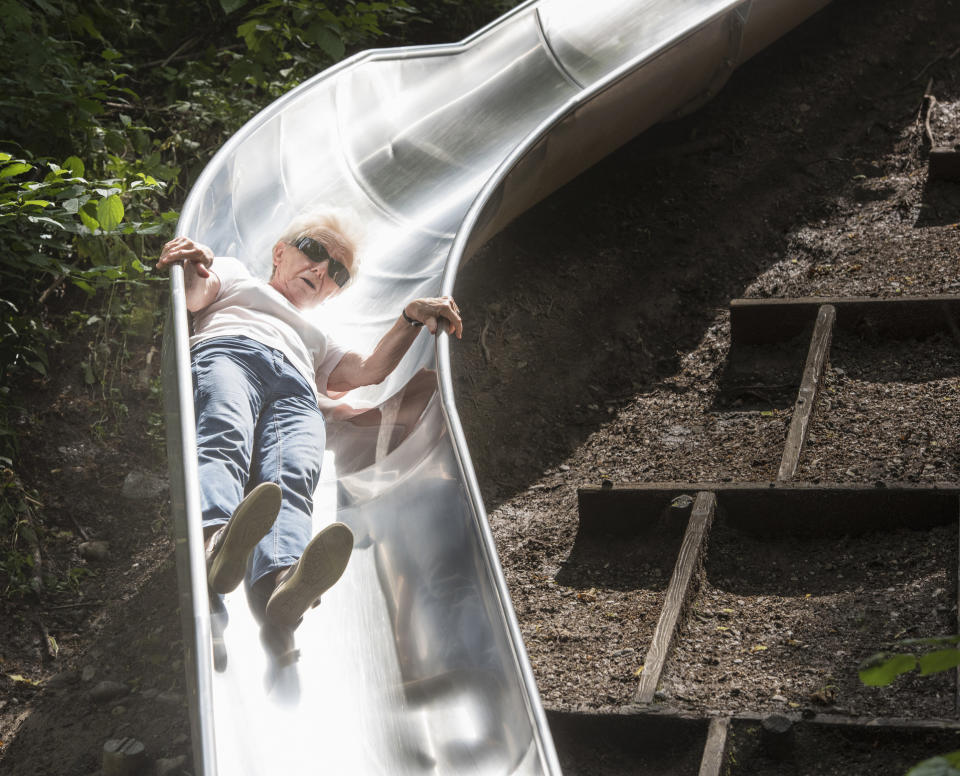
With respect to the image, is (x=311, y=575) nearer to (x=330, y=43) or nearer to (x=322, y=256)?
(x=322, y=256)

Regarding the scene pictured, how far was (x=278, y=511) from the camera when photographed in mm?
2201

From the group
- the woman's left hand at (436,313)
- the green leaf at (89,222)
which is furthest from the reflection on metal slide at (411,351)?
the green leaf at (89,222)

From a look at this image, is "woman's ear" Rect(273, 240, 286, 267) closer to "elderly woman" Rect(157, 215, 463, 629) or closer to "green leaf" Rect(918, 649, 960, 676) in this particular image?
"elderly woman" Rect(157, 215, 463, 629)

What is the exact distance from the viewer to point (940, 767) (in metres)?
0.77

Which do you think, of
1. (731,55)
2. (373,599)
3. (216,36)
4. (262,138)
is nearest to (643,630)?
(373,599)

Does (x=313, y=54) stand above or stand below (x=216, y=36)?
below

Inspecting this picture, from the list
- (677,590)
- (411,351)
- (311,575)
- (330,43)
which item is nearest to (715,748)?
(677,590)

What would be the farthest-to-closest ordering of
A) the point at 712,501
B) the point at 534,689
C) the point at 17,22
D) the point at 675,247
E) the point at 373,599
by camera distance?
the point at 675,247 → the point at 17,22 → the point at 712,501 → the point at 373,599 → the point at 534,689

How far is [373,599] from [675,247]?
279 centimetres

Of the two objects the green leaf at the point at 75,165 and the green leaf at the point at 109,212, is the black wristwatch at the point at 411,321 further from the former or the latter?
the green leaf at the point at 75,165

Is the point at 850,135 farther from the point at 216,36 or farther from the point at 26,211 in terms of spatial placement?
the point at 26,211

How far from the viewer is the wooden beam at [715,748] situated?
210 centimetres

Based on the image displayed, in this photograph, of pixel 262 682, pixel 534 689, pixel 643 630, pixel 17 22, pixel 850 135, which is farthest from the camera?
pixel 850 135

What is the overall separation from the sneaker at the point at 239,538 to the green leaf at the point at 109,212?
143 centimetres
